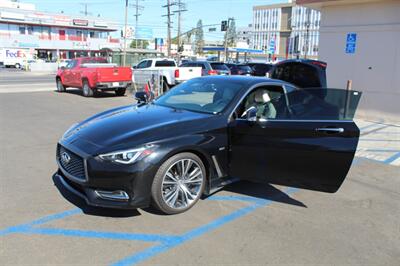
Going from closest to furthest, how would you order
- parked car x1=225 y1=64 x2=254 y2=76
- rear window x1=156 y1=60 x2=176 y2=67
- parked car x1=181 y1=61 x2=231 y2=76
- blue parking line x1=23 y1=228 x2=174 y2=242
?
blue parking line x1=23 y1=228 x2=174 y2=242 < parked car x1=181 y1=61 x2=231 y2=76 < rear window x1=156 y1=60 x2=176 y2=67 < parked car x1=225 y1=64 x2=254 y2=76

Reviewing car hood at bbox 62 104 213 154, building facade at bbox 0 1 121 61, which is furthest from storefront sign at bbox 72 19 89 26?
car hood at bbox 62 104 213 154

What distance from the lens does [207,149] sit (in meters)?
4.45

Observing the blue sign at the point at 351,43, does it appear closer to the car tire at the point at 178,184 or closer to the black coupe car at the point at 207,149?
the black coupe car at the point at 207,149

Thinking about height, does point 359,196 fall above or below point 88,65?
below

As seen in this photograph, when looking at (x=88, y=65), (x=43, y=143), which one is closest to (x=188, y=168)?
(x=43, y=143)

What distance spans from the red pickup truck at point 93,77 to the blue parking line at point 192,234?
1221 centimetres

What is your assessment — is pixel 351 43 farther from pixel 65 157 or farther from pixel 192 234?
pixel 65 157

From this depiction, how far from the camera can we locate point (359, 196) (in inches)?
204

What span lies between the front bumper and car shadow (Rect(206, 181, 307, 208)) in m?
1.42

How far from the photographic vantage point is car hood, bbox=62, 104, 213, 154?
4.07 meters

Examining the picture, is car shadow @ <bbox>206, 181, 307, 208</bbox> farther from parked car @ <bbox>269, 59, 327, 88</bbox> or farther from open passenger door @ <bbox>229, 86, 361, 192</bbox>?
parked car @ <bbox>269, 59, 327, 88</bbox>

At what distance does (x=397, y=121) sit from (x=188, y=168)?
9.05 metres

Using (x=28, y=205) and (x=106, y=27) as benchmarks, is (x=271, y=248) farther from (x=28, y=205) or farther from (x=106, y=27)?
(x=106, y=27)

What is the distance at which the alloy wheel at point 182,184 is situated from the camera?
4.23 meters
